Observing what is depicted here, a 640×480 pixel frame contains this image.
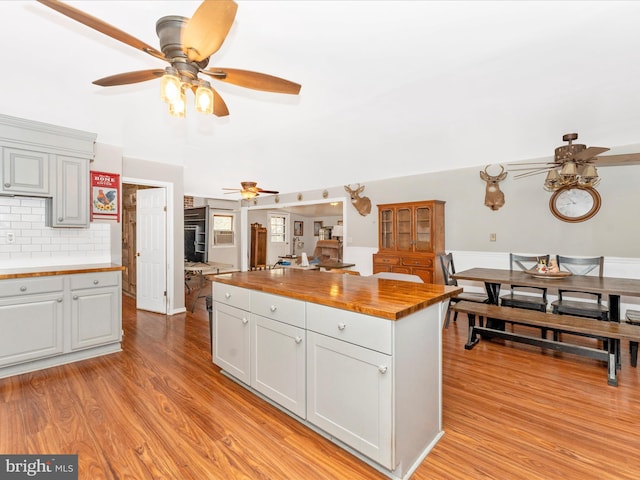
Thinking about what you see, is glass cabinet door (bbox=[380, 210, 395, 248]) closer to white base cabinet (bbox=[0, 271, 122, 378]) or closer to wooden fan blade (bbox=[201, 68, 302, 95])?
wooden fan blade (bbox=[201, 68, 302, 95])

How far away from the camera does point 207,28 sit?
147 cm

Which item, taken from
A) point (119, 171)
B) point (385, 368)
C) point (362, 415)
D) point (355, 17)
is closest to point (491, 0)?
point (355, 17)

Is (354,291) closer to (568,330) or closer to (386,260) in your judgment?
(568,330)

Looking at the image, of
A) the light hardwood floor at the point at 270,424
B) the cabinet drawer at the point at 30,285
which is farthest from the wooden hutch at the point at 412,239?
the cabinet drawer at the point at 30,285

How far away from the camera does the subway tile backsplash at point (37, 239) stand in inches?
122

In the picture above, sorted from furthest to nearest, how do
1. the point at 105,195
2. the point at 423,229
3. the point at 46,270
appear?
the point at 423,229
the point at 105,195
the point at 46,270

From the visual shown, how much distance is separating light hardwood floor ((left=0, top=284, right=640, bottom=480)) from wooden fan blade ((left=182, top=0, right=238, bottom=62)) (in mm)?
2186

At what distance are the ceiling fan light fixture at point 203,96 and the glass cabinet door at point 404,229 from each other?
4.05 m

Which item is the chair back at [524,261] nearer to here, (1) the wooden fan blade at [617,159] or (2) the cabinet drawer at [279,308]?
(1) the wooden fan blade at [617,159]

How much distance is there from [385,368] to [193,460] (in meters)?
1.17

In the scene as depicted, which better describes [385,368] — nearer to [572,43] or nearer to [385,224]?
[572,43]

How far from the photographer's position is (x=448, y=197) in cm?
524

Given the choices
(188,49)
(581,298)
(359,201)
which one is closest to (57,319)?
(188,49)

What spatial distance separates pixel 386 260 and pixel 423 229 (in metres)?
0.86
